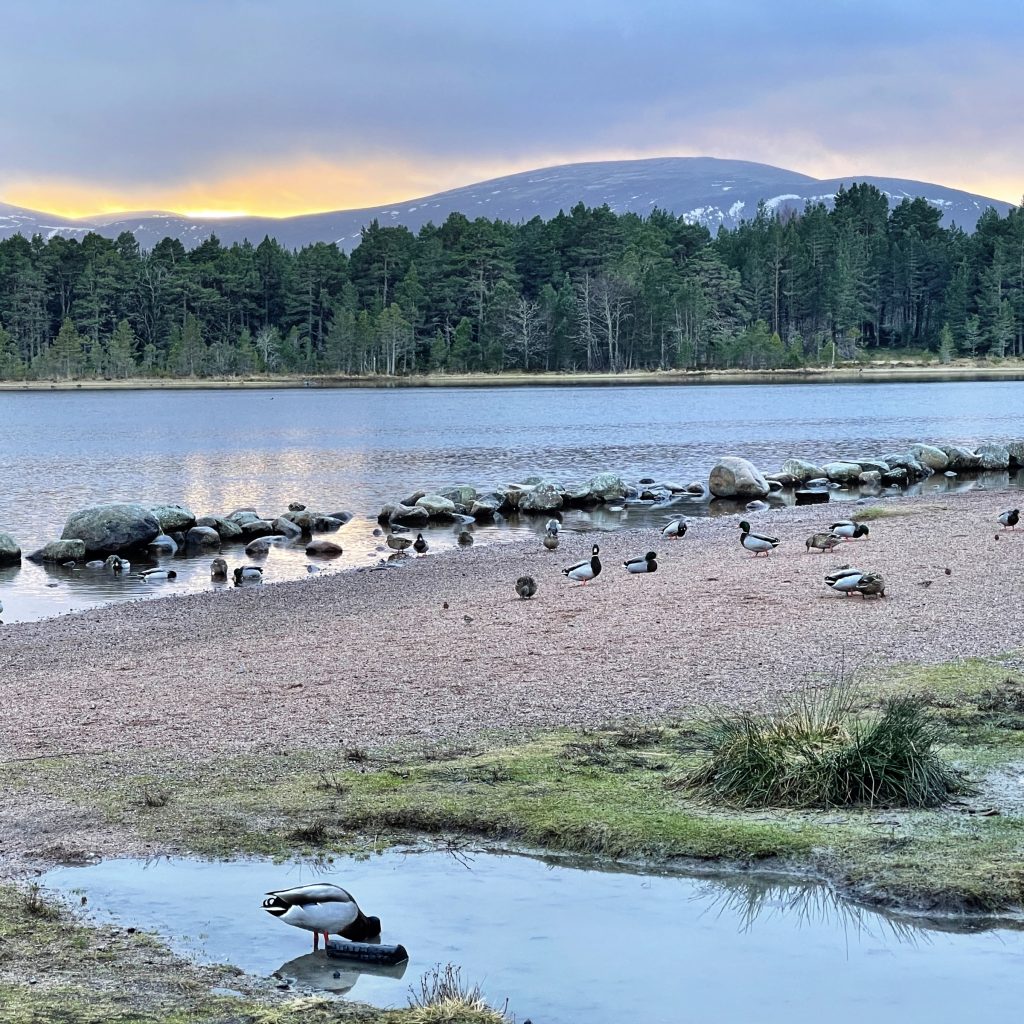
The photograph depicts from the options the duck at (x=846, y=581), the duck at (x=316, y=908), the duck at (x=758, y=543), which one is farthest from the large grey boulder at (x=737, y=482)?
the duck at (x=316, y=908)

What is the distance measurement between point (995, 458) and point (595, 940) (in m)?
38.9

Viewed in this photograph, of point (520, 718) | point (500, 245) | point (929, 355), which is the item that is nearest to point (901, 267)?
point (929, 355)

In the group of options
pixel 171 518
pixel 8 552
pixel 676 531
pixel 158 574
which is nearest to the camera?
pixel 158 574

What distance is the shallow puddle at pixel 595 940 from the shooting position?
5852 millimetres

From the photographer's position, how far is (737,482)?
122 ft

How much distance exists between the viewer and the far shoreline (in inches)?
5271

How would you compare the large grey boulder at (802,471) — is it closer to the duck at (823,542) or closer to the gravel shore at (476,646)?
the gravel shore at (476,646)

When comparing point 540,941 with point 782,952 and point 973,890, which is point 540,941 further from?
point 973,890

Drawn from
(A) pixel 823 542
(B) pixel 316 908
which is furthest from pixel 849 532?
(B) pixel 316 908

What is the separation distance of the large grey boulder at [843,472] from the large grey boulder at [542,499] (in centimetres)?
1012

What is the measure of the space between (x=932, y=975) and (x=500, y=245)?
477 ft

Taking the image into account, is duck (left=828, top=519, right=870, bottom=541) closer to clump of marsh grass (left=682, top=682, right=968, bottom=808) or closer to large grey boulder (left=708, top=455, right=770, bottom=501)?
clump of marsh grass (left=682, top=682, right=968, bottom=808)

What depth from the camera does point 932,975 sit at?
6.08 m

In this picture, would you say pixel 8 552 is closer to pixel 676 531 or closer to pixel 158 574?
pixel 158 574
